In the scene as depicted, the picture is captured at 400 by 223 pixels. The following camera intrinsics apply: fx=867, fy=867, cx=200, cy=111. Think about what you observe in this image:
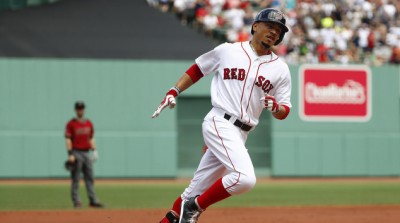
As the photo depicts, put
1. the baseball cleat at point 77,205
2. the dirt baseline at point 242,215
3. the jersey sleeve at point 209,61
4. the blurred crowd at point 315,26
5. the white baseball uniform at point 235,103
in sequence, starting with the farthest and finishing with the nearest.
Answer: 1. the blurred crowd at point 315,26
2. the baseball cleat at point 77,205
3. the dirt baseline at point 242,215
4. the jersey sleeve at point 209,61
5. the white baseball uniform at point 235,103

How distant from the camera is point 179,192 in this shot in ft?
57.6

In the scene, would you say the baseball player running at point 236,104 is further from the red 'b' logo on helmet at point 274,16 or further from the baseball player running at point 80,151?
the baseball player running at point 80,151

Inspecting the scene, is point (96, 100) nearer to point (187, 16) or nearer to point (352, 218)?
point (187, 16)

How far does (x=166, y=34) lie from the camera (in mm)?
22484

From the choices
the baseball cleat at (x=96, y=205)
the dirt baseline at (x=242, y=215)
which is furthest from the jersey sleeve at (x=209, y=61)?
the baseball cleat at (x=96, y=205)

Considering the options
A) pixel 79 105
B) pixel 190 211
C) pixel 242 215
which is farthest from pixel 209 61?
pixel 79 105

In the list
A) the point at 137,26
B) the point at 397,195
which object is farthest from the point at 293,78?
the point at 397,195

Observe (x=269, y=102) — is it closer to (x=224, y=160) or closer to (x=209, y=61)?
(x=224, y=160)

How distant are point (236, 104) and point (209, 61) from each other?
546 mm

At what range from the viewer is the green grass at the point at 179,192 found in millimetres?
14727

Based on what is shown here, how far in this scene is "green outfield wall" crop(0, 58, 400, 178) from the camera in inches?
829

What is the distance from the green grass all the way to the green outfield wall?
5.09 feet

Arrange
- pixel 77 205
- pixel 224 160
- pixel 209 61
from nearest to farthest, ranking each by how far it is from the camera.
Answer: pixel 224 160 < pixel 209 61 < pixel 77 205

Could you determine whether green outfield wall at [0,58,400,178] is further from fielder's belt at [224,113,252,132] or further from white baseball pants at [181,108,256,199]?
fielder's belt at [224,113,252,132]
